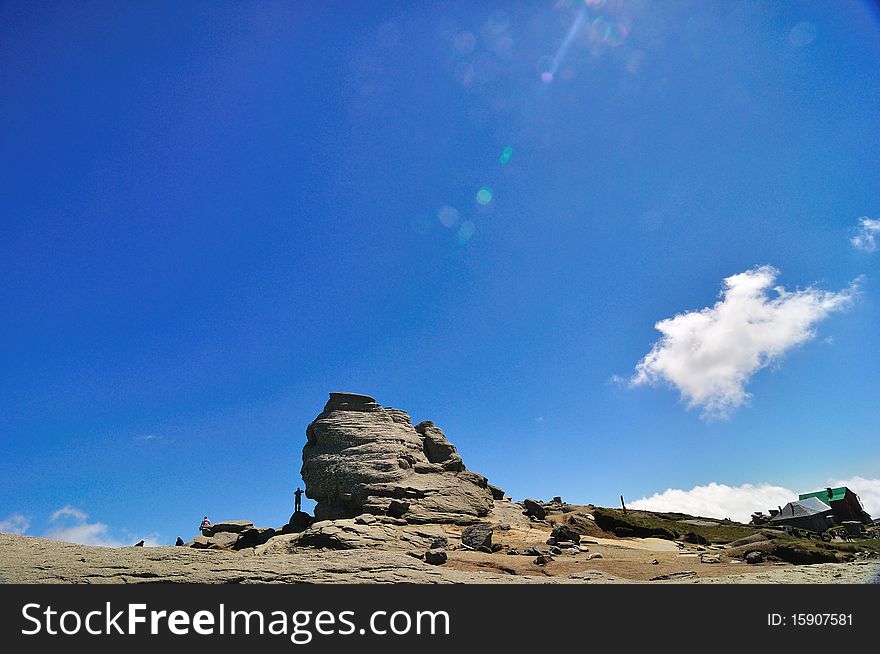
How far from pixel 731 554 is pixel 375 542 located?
17.4 m

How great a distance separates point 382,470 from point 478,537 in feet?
33.0

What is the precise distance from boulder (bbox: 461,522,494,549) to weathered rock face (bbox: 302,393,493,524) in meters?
4.49

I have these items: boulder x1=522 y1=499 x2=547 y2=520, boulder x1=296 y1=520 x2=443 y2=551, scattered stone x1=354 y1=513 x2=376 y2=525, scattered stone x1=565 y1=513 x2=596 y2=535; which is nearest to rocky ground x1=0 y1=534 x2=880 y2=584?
boulder x1=296 y1=520 x2=443 y2=551

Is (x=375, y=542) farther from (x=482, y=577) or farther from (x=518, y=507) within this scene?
(x=518, y=507)

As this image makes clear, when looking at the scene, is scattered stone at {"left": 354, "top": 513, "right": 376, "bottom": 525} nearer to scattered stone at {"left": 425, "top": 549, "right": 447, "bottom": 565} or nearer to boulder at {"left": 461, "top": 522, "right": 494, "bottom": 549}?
boulder at {"left": 461, "top": 522, "right": 494, "bottom": 549}

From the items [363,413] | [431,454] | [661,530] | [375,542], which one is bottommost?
[661,530]

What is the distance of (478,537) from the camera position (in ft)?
81.3

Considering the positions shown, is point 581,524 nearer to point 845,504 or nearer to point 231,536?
point 231,536

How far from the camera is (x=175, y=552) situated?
17.8 m

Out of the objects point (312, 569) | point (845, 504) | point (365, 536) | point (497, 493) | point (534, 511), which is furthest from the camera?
point (845, 504)

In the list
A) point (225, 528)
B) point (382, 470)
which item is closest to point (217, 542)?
point (225, 528)

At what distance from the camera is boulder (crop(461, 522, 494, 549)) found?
24078mm

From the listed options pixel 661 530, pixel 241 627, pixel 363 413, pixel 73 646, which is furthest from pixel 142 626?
pixel 661 530

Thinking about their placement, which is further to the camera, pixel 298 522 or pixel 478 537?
pixel 298 522
